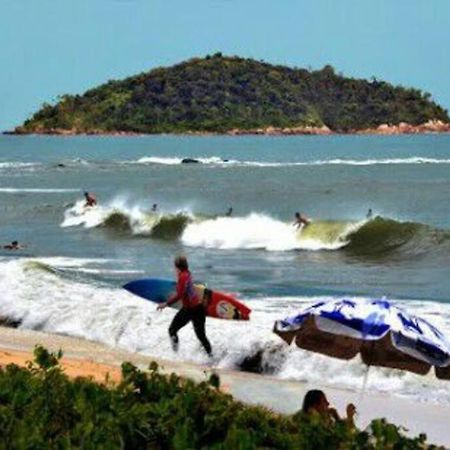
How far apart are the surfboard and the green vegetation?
9866 mm

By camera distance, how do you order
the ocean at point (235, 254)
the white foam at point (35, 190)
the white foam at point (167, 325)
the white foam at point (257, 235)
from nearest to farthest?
the white foam at point (167, 325) → the ocean at point (235, 254) → the white foam at point (257, 235) → the white foam at point (35, 190)

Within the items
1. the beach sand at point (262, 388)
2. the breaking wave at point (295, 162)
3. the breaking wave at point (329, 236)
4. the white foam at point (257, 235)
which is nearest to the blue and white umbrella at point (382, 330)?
the beach sand at point (262, 388)

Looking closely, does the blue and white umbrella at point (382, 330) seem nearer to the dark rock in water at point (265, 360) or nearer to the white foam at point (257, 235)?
the dark rock in water at point (265, 360)

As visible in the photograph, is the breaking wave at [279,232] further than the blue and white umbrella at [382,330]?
Yes

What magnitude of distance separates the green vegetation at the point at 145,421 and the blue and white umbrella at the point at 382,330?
3.26 metres

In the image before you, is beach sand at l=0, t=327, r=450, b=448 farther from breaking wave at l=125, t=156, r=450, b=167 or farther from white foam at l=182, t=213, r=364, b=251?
breaking wave at l=125, t=156, r=450, b=167

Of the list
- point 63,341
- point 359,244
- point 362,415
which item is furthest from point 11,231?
point 362,415

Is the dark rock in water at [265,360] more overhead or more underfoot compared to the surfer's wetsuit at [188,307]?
more underfoot

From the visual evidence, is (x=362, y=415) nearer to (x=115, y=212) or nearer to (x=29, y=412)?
(x=29, y=412)

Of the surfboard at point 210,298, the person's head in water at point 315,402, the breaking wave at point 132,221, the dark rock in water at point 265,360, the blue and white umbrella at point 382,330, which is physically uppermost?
the blue and white umbrella at point 382,330

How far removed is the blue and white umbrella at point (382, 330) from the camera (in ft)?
37.9

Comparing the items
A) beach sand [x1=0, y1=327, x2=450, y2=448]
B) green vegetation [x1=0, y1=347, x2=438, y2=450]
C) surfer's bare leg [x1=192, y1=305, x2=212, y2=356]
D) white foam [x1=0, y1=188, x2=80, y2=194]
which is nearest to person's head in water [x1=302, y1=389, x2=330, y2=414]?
beach sand [x1=0, y1=327, x2=450, y2=448]

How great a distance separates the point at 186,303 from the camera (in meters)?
16.6

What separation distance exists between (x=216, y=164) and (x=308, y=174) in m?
19.5
